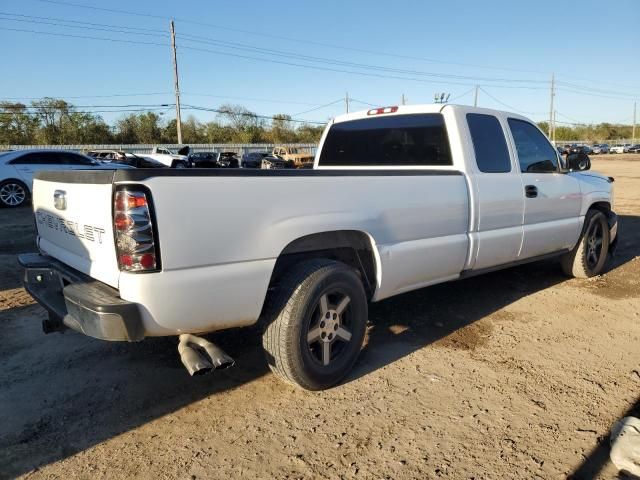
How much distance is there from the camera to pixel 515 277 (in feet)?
20.3

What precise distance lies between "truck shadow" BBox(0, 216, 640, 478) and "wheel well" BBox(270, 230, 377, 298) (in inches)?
27.3

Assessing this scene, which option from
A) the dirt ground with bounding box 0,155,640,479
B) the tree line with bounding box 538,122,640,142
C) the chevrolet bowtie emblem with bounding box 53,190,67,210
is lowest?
the dirt ground with bounding box 0,155,640,479

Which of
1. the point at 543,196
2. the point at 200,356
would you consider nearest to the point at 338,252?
the point at 200,356

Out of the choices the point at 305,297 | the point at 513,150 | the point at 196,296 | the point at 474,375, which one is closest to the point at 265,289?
the point at 305,297

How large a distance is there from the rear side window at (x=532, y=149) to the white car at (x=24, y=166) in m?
11.0

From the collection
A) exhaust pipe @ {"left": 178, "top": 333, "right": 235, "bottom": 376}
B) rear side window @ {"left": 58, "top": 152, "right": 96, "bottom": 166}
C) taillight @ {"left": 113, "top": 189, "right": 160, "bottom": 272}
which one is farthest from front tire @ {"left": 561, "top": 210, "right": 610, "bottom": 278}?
rear side window @ {"left": 58, "top": 152, "right": 96, "bottom": 166}

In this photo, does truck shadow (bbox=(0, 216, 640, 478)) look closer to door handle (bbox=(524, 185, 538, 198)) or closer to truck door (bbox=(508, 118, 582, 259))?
truck door (bbox=(508, 118, 582, 259))

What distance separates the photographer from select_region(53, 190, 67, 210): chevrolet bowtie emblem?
301cm

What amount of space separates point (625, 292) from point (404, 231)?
3.50 m

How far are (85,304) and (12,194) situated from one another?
1256 centimetres

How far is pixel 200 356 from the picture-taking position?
9.02 feet

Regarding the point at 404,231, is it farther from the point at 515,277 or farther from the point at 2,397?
the point at 515,277

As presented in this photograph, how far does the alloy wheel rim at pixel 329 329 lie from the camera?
10.3 feet

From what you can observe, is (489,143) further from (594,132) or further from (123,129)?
(594,132)
